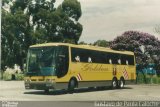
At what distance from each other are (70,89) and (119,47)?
22549 millimetres

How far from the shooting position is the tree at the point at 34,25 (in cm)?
5738

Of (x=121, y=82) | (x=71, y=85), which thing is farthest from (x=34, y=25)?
(x=71, y=85)

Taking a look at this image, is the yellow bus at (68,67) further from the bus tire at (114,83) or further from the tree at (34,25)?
the tree at (34,25)

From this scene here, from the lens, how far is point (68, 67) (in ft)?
82.1

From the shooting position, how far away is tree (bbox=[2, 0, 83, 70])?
5738 centimetres

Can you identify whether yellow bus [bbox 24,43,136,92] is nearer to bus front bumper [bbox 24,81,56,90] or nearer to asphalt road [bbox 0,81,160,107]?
bus front bumper [bbox 24,81,56,90]

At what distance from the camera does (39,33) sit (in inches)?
2260

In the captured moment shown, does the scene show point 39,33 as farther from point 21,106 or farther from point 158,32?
point 21,106

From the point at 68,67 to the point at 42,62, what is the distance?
1698 millimetres

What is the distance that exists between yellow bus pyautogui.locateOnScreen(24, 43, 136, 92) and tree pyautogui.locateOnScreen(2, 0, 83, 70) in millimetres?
27386

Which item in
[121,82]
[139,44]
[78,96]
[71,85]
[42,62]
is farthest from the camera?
[139,44]

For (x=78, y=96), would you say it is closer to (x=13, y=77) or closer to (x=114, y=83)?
(x=114, y=83)

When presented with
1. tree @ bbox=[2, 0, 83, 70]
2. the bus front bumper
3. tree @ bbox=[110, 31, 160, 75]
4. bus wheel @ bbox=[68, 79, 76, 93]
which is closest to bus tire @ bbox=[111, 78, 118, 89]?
bus wheel @ bbox=[68, 79, 76, 93]

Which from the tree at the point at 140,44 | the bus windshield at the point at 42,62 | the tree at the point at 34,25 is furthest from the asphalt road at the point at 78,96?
the tree at the point at 34,25
